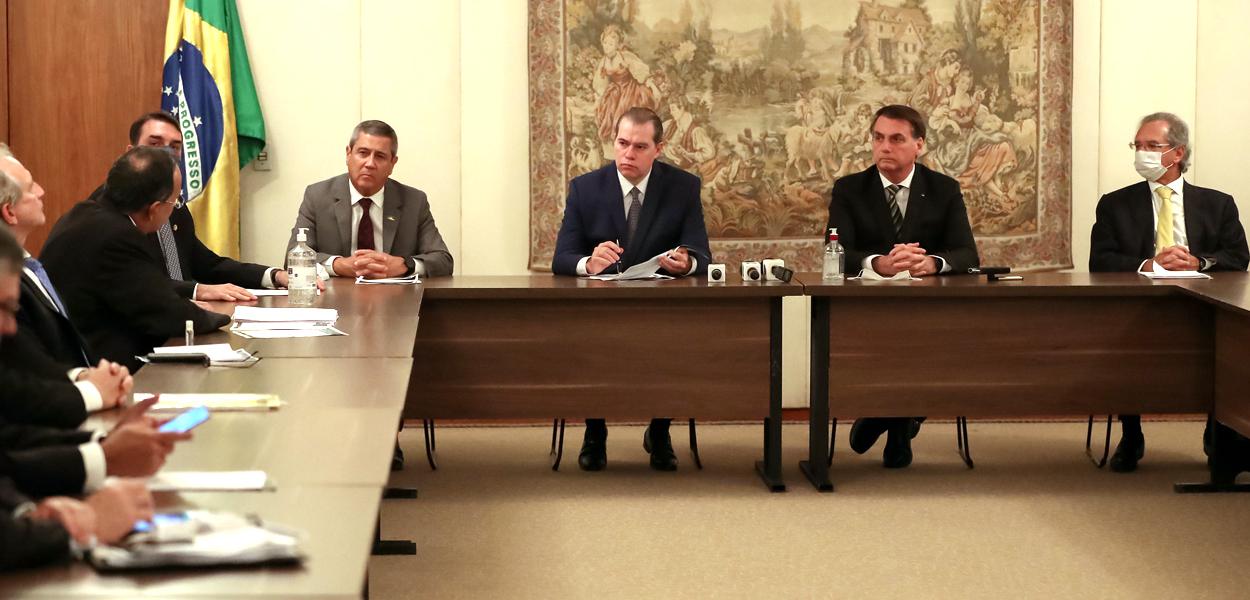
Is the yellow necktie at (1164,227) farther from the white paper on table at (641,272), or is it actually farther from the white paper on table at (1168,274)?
the white paper on table at (641,272)

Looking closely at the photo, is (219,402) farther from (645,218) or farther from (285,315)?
(645,218)

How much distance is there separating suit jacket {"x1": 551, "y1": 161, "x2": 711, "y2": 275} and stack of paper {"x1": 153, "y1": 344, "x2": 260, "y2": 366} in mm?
2516

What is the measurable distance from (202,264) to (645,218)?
5.95 feet

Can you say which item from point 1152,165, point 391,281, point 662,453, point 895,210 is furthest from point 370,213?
point 1152,165

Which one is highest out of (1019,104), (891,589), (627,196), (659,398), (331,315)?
(1019,104)

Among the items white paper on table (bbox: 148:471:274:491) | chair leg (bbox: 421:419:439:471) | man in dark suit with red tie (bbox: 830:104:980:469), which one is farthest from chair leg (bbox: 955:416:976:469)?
white paper on table (bbox: 148:471:274:491)

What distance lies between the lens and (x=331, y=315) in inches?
169

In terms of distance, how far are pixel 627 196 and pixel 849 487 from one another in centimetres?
155

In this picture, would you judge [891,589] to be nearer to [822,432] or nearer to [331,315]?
[822,432]

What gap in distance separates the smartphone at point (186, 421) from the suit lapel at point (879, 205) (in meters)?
3.80

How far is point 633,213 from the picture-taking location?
6.02 m

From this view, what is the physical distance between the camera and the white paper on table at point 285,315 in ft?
14.0

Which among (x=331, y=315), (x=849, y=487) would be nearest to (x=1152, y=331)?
(x=849, y=487)

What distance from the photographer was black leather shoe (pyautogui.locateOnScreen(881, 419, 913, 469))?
5801mm
